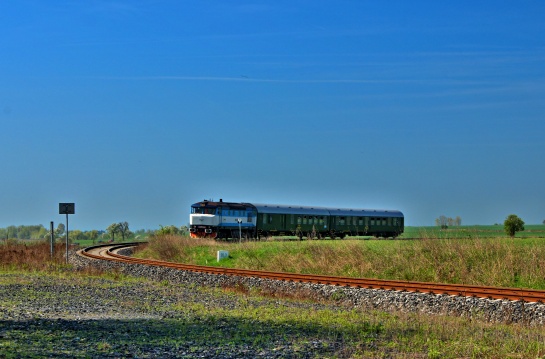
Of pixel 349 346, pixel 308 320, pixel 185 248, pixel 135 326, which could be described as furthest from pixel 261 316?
pixel 185 248

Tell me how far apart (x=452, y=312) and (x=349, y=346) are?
20.6ft

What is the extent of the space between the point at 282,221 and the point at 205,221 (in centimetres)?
743

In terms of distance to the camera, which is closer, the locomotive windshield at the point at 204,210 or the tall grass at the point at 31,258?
the tall grass at the point at 31,258

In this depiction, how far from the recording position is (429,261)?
24844mm

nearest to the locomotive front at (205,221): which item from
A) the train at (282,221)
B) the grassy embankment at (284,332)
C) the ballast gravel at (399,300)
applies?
the train at (282,221)

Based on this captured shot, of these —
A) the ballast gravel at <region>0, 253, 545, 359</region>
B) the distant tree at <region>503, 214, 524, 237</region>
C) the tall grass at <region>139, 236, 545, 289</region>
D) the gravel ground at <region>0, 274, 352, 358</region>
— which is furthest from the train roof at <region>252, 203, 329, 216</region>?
the gravel ground at <region>0, 274, 352, 358</region>

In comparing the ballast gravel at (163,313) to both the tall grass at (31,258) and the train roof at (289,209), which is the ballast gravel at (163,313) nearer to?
the tall grass at (31,258)

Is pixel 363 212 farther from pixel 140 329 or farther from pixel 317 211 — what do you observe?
pixel 140 329

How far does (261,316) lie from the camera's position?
1527 centimetres

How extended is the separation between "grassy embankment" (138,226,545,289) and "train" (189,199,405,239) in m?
16.6

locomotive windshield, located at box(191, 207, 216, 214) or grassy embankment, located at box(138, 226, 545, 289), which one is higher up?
locomotive windshield, located at box(191, 207, 216, 214)

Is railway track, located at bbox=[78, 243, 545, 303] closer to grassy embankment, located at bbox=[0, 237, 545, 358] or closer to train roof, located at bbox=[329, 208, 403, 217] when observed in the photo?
grassy embankment, located at bbox=[0, 237, 545, 358]

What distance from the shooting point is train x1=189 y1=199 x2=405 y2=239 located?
50281 millimetres

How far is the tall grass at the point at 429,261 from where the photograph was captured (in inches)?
874
